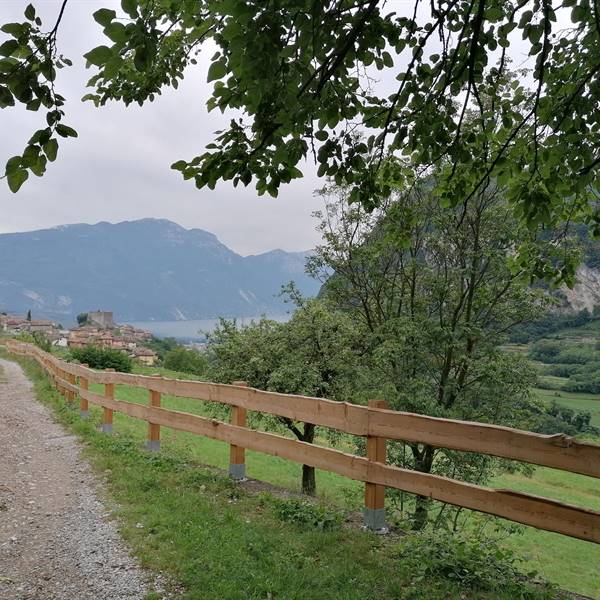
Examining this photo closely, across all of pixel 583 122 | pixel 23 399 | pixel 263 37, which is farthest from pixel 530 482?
pixel 263 37

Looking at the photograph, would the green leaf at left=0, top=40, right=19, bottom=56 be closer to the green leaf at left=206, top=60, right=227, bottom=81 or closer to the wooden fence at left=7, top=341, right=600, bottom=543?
the green leaf at left=206, top=60, right=227, bottom=81

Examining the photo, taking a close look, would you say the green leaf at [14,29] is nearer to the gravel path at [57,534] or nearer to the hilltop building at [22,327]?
the gravel path at [57,534]

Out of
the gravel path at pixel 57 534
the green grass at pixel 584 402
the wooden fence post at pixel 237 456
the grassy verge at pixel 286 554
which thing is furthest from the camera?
the green grass at pixel 584 402

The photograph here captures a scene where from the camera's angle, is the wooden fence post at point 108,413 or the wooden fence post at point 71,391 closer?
the wooden fence post at point 108,413

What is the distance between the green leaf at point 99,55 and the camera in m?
2.13

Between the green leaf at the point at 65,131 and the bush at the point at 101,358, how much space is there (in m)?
34.8

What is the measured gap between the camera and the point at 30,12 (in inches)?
86.5

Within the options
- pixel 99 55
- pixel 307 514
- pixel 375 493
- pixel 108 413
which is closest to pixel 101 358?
pixel 108 413

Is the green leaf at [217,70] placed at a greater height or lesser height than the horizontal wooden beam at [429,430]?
greater

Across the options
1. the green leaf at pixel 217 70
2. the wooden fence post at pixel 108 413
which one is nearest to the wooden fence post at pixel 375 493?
the green leaf at pixel 217 70

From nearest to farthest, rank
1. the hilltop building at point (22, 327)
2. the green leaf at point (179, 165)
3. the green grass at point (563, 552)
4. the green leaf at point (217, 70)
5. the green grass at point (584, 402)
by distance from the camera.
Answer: the green leaf at point (217, 70) → the green leaf at point (179, 165) → the green grass at point (563, 552) → the green grass at point (584, 402) → the hilltop building at point (22, 327)

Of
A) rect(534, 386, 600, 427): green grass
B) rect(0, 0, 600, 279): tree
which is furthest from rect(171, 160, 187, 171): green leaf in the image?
rect(534, 386, 600, 427): green grass

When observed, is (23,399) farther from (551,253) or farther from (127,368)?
(127,368)

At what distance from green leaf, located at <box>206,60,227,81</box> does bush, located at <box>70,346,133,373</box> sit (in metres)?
34.8
